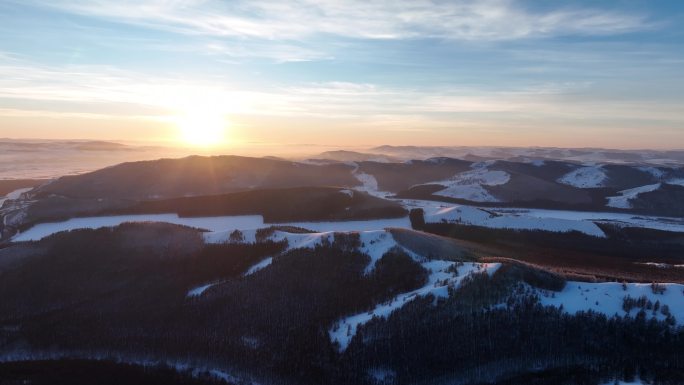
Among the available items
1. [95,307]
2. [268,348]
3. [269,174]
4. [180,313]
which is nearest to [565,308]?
[268,348]

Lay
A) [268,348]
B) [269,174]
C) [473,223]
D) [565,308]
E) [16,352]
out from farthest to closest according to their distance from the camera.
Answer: [269,174] → [473,223] → [16,352] → [268,348] → [565,308]

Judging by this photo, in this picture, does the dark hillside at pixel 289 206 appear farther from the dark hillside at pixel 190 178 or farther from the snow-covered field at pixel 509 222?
the dark hillside at pixel 190 178

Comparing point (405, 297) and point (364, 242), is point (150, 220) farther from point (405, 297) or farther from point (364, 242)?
point (405, 297)

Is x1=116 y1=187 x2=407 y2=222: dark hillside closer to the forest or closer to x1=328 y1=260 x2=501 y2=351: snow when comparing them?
the forest

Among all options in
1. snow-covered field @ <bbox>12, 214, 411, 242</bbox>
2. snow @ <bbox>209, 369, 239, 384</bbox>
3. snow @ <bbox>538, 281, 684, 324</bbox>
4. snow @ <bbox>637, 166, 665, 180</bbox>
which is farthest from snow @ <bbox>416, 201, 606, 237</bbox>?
snow @ <bbox>637, 166, 665, 180</bbox>

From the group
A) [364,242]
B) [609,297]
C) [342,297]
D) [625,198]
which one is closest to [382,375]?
[342,297]

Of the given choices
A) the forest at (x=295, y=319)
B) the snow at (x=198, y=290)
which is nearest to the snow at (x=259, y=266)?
the forest at (x=295, y=319)

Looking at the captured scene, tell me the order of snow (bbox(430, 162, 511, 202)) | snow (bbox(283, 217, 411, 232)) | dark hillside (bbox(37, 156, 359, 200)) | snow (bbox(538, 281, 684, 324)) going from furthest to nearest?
dark hillside (bbox(37, 156, 359, 200)) < snow (bbox(430, 162, 511, 202)) < snow (bbox(283, 217, 411, 232)) < snow (bbox(538, 281, 684, 324))

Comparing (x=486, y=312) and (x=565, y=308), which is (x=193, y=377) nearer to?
(x=486, y=312)
